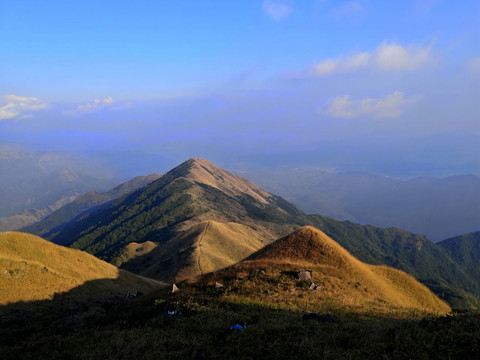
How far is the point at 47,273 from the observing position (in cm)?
4347

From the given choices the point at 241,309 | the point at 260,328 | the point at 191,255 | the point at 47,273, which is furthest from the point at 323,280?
the point at 191,255

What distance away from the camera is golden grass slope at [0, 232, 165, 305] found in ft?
122

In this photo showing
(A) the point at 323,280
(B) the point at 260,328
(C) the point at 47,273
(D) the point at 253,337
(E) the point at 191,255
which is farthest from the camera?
(E) the point at 191,255

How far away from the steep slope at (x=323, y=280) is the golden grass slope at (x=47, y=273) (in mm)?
27170

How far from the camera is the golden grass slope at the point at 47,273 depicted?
37.2m

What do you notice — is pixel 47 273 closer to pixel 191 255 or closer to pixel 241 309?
pixel 241 309

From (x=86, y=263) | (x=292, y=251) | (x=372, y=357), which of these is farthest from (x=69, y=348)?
(x=86, y=263)

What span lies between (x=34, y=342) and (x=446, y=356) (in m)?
20.2

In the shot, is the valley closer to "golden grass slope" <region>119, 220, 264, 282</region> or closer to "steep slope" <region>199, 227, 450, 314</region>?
"steep slope" <region>199, 227, 450, 314</region>

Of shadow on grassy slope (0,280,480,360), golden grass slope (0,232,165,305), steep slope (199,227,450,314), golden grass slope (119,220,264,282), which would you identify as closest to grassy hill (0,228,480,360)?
shadow on grassy slope (0,280,480,360)

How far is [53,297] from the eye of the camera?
38.4 metres

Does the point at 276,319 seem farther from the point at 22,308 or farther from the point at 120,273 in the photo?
the point at 120,273

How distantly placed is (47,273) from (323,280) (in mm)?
42025

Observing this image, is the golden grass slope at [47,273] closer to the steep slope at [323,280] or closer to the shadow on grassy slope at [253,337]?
the shadow on grassy slope at [253,337]
